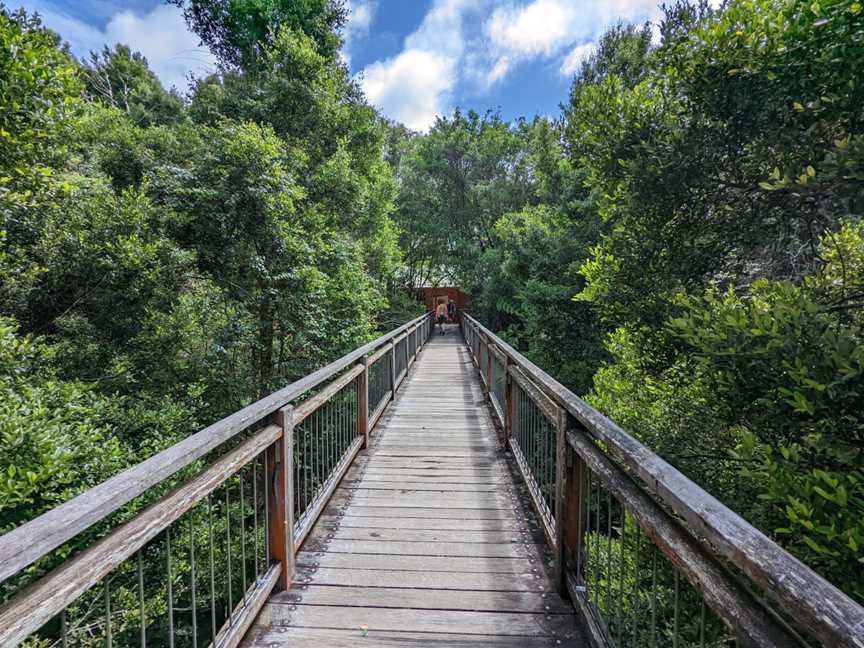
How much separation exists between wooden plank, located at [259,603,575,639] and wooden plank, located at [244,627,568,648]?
0.03 meters

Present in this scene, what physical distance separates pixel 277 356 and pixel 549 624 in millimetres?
9258

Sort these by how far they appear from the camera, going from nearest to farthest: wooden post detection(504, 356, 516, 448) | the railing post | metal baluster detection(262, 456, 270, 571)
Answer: metal baluster detection(262, 456, 270, 571) < wooden post detection(504, 356, 516, 448) < the railing post

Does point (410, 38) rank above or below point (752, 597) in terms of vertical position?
above

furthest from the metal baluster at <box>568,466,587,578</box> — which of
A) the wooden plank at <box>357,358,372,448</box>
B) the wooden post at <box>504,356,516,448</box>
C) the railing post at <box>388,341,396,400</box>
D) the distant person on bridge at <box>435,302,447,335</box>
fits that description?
the distant person on bridge at <box>435,302,447,335</box>

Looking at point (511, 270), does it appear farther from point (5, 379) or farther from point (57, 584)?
point (57, 584)

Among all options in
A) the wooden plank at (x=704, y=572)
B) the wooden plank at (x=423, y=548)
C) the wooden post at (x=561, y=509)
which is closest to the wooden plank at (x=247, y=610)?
the wooden plank at (x=423, y=548)

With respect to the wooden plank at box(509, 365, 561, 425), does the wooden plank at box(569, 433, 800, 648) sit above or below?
below

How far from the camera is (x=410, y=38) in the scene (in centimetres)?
1750

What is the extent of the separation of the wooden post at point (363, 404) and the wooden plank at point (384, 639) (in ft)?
7.72

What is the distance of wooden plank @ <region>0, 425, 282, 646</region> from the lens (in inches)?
31.8

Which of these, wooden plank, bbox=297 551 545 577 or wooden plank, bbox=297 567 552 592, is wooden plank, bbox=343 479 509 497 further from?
wooden plank, bbox=297 567 552 592

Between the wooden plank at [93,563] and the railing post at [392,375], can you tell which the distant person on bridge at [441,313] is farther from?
the wooden plank at [93,563]

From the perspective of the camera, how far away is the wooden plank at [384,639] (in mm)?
1774

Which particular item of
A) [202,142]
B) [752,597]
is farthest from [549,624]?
[202,142]
